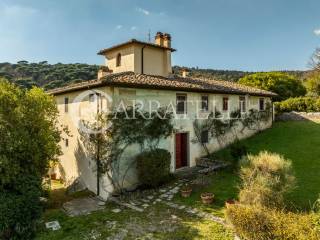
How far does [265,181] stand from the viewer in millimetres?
10656

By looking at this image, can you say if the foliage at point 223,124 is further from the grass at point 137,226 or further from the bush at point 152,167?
the grass at point 137,226

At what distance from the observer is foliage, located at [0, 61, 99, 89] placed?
51.2 m

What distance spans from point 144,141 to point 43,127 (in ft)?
17.3

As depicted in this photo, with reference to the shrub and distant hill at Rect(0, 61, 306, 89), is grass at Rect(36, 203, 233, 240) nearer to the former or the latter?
the shrub

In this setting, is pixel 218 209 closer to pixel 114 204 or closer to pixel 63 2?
pixel 114 204

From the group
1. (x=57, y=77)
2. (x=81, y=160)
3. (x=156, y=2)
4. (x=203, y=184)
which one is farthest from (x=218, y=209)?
(x=57, y=77)

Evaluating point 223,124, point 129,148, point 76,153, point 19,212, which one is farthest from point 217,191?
point 76,153

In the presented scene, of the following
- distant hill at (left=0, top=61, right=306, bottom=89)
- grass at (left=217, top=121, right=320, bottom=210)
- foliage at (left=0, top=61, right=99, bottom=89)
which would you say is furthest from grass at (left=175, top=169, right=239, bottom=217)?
foliage at (left=0, top=61, right=99, bottom=89)

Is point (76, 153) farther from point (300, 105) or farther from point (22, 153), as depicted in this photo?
point (300, 105)

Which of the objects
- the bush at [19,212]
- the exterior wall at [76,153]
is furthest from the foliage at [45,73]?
the bush at [19,212]

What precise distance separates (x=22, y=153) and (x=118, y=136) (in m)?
4.42

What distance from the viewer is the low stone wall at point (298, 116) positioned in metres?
29.1

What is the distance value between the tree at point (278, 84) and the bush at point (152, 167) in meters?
32.4

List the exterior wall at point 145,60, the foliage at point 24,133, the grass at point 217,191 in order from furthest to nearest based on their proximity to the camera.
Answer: the exterior wall at point 145,60
the grass at point 217,191
the foliage at point 24,133
